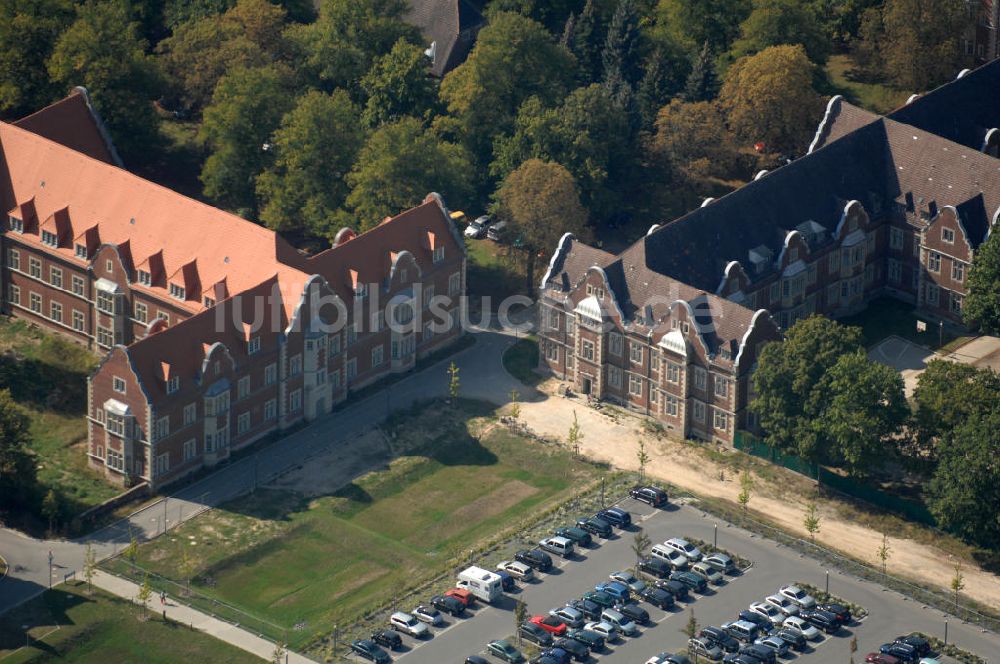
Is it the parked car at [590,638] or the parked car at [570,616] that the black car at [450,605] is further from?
the parked car at [590,638]

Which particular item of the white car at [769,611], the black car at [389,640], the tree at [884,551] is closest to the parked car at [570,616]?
the black car at [389,640]

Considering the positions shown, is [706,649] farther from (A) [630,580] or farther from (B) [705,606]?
(A) [630,580]

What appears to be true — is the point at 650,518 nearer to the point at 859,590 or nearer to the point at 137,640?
the point at 859,590

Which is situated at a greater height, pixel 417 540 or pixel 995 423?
pixel 995 423

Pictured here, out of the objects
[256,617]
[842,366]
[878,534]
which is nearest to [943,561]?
[878,534]

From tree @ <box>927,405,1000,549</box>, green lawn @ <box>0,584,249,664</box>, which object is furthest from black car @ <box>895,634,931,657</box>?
green lawn @ <box>0,584,249,664</box>

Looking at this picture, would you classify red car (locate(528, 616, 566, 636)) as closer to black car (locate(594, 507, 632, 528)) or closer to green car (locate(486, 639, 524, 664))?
green car (locate(486, 639, 524, 664))
